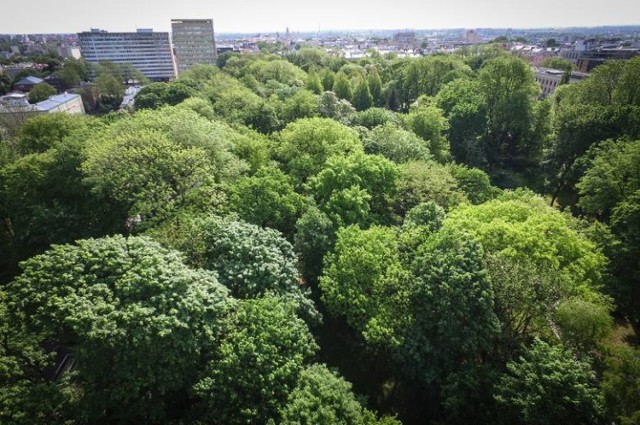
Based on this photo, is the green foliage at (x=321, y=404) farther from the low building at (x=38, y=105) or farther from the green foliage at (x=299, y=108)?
the low building at (x=38, y=105)

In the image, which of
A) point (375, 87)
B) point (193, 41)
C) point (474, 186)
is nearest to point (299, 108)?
point (474, 186)

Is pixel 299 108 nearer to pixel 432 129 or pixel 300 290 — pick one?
pixel 432 129

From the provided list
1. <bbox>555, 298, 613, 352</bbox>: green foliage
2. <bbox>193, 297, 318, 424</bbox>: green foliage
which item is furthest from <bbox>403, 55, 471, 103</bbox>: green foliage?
<bbox>193, 297, 318, 424</bbox>: green foliage

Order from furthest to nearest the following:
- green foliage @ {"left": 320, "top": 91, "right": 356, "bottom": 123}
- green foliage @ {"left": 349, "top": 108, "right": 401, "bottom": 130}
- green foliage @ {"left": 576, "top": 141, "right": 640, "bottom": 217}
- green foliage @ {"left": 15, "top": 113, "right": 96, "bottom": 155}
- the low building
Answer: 1. the low building
2. green foliage @ {"left": 320, "top": 91, "right": 356, "bottom": 123}
3. green foliage @ {"left": 349, "top": 108, "right": 401, "bottom": 130}
4. green foliage @ {"left": 15, "top": 113, "right": 96, "bottom": 155}
5. green foliage @ {"left": 576, "top": 141, "right": 640, "bottom": 217}

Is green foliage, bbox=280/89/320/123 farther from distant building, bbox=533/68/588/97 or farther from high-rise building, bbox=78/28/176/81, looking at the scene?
high-rise building, bbox=78/28/176/81

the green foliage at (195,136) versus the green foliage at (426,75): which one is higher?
the green foliage at (426,75)

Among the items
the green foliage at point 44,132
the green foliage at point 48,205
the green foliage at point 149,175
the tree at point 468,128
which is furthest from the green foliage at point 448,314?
the green foliage at point 44,132
